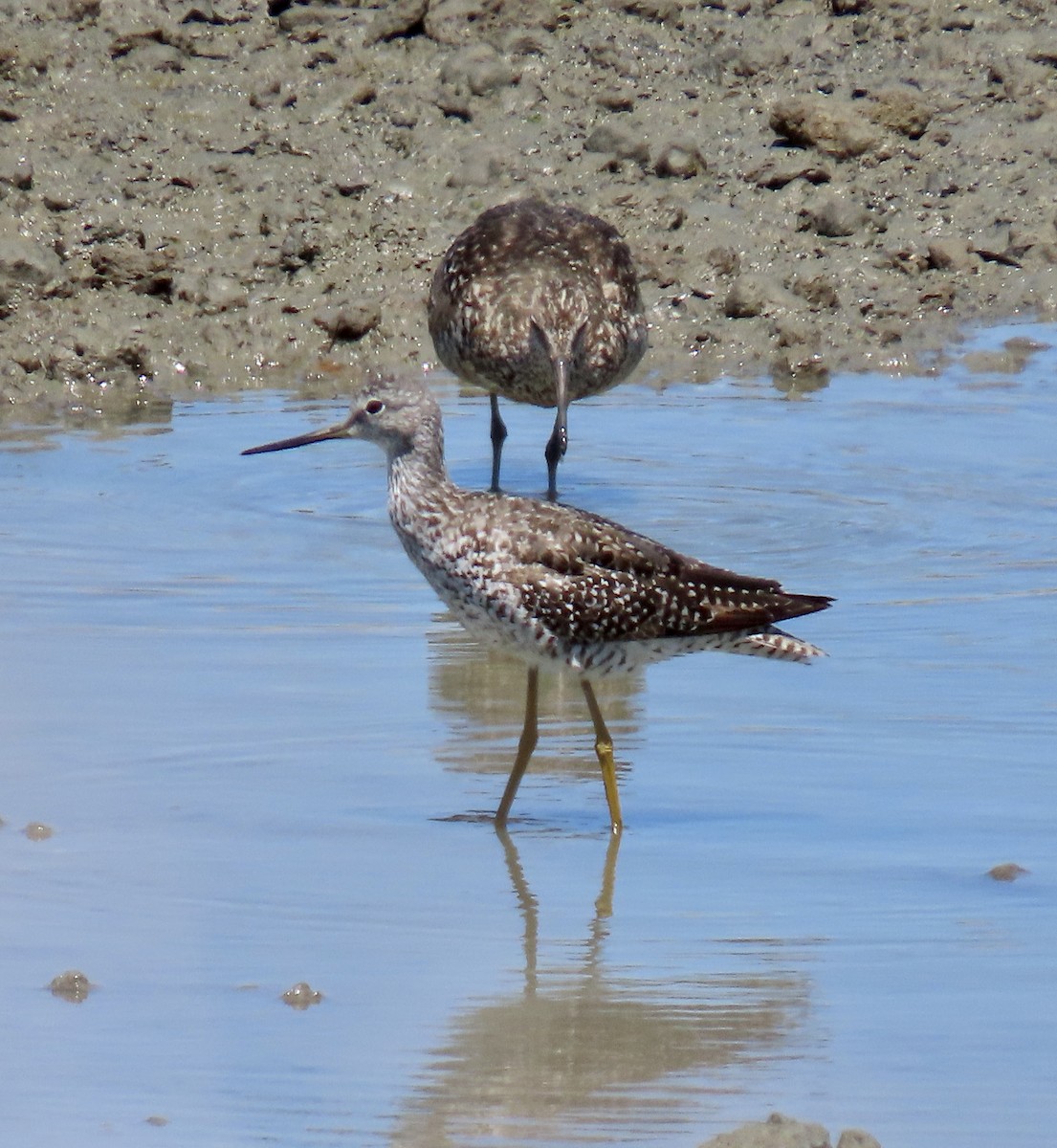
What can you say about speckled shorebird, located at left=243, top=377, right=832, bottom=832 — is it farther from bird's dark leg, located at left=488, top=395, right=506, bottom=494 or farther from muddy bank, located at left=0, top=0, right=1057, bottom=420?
muddy bank, located at left=0, top=0, right=1057, bottom=420

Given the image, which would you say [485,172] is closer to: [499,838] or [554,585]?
[554,585]

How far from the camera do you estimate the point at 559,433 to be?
9.36 m

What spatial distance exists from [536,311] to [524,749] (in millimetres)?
3951

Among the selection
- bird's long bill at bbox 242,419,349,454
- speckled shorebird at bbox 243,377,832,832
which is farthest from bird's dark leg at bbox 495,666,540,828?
bird's long bill at bbox 242,419,349,454

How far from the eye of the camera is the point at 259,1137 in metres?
4.06

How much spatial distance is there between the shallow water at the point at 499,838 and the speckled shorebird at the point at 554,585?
326 mm

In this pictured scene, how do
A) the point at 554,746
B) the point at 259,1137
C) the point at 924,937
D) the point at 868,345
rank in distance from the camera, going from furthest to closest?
the point at 868,345 → the point at 554,746 → the point at 924,937 → the point at 259,1137

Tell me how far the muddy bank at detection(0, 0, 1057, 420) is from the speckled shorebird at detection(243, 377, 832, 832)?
482 centimetres

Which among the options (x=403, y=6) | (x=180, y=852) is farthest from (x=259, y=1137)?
(x=403, y=6)

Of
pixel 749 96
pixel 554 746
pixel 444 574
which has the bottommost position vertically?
pixel 554 746

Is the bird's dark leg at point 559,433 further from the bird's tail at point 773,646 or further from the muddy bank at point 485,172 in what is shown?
the bird's tail at point 773,646

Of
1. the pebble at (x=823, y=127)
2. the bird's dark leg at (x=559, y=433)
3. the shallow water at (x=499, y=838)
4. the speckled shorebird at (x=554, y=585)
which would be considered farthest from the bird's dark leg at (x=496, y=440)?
the pebble at (x=823, y=127)

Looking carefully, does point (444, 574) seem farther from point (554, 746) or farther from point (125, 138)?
point (125, 138)

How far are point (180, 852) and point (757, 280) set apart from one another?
24.0ft
